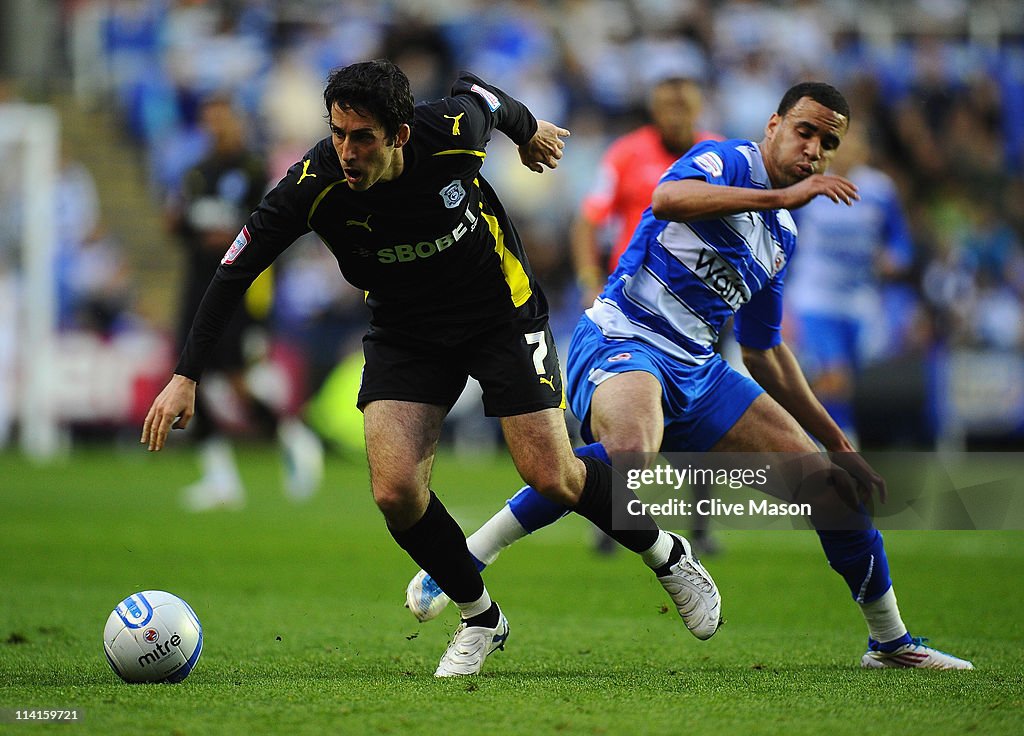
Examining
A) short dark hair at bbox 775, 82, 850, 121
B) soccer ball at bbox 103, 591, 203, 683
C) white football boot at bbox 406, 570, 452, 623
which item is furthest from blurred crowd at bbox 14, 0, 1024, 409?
soccer ball at bbox 103, 591, 203, 683

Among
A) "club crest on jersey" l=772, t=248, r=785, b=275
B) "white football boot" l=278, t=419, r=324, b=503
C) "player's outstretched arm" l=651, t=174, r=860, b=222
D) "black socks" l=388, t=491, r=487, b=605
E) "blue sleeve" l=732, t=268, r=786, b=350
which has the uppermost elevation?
"player's outstretched arm" l=651, t=174, r=860, b=222

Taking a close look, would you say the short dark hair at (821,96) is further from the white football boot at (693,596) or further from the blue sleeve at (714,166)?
the white football boot at (693,596)

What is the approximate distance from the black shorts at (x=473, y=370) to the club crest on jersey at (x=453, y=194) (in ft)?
1.67

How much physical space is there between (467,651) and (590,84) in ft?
50.1

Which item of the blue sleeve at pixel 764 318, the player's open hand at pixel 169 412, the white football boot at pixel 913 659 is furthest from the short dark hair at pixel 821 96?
the player's open hand at pixel 169 412

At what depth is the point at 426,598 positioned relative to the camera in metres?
5.52

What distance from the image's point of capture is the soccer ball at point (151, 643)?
4.86 m

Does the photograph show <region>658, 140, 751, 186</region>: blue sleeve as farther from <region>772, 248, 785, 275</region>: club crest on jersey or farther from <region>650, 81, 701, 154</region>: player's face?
<region>650, 81, 701, 154</region>: player's face

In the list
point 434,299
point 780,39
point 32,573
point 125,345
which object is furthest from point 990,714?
point 780,39

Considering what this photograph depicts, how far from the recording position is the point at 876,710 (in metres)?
4.41

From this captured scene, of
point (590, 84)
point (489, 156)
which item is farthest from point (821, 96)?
point (590, 84)

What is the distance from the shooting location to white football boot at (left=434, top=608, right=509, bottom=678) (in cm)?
512

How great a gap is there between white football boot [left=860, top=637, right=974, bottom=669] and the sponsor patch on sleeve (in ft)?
8.15

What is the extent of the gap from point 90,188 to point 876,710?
56.1 feet
